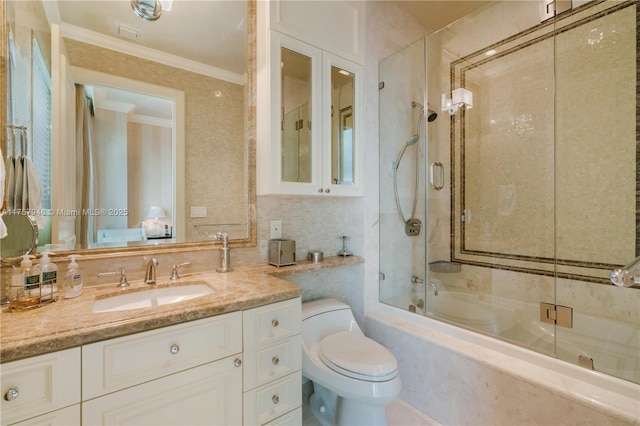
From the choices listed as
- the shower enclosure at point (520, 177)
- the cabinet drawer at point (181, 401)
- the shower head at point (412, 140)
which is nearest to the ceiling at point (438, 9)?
the shower enclosure at point (520, 177)

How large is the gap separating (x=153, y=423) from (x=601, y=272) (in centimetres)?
244

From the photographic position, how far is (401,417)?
1592 mm

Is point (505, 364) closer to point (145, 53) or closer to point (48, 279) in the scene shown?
point (48, 279)

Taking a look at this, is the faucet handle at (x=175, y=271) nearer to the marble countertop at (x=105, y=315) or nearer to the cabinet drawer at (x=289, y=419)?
the marble countertop at (x=105, y=315)

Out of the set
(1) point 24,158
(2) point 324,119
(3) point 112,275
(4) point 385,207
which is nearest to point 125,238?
(3) point 112,275

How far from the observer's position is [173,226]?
1388 millimetres

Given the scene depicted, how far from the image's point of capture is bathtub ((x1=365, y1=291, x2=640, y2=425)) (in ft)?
3.67

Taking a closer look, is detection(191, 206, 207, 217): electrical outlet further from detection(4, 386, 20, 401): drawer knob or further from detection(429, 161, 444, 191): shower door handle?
detection(429, 161, 444, 191): shower door handle

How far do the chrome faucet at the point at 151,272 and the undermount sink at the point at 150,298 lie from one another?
0.06 metres

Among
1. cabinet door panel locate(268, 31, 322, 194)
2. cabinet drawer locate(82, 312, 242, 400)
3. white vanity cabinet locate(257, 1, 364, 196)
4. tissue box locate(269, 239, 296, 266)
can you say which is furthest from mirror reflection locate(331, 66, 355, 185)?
cabinet drawer locate(82, 312, 242, 400)

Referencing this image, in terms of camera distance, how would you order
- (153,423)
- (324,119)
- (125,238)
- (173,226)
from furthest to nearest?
(324,119) < (173,226) < (125,238) < (153,423)

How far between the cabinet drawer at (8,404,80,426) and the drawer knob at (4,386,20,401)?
0.23ft

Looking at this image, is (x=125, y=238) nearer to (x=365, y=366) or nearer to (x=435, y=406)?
(x=365, y=366)

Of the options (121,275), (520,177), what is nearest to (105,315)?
(121,275)
